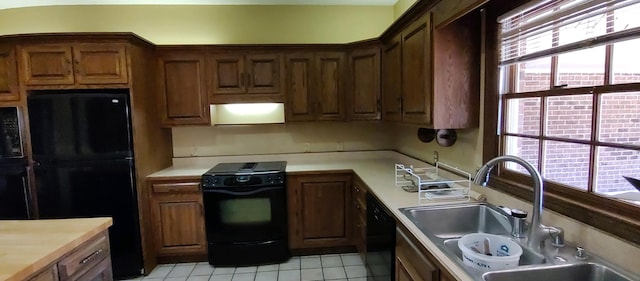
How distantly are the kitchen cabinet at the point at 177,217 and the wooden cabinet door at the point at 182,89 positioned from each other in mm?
632

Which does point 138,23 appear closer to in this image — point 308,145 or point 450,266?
point 308,145

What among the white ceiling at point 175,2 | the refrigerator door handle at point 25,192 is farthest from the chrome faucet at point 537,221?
the refrigerator door handle at point 25,192

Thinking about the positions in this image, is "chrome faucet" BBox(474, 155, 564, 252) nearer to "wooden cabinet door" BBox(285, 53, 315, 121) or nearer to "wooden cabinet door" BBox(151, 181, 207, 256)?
"wooden cabinet door" BBox(285, 53, 315, 121)

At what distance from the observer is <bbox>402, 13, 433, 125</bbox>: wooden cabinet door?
2074 millimetres

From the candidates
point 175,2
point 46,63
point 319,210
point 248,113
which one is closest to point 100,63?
point 46,63

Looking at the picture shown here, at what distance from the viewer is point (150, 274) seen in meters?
2.92

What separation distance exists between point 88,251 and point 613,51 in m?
2.43

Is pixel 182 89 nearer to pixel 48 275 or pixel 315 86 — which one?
pixel 315 86

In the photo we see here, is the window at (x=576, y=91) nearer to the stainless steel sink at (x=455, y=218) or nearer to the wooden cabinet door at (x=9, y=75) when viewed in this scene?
the stainless steel sink at (x=455, y=218)

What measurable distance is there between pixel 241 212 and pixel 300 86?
1364 millimetres

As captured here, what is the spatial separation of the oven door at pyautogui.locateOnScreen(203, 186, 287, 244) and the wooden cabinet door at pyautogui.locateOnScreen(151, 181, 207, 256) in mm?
112

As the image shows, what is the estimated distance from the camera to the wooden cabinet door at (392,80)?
264 centimetres

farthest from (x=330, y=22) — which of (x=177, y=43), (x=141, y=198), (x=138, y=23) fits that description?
(x=141, y=198)

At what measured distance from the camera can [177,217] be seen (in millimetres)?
3029
